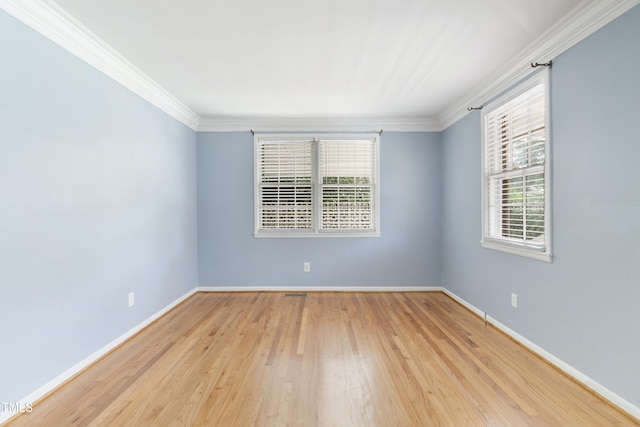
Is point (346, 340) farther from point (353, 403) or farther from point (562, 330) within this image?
point (562, 330)

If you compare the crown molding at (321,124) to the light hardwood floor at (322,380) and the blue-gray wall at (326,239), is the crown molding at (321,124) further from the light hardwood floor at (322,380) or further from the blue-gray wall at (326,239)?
the light hardwood floor at (322,380)

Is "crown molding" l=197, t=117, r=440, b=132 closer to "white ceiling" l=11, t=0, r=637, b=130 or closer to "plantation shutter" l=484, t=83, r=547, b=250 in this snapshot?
"white ceiling" l=11, t=0, r=637, b=130

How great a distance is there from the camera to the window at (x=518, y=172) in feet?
7.68

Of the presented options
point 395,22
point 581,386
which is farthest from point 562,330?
point 395,22

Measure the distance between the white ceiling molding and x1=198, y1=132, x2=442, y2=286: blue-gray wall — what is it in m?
1.31

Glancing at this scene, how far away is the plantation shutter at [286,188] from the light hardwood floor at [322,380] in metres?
1.57

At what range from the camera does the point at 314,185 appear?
14.0ft

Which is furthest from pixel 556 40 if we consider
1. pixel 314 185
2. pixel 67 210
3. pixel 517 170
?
pixel 67 210

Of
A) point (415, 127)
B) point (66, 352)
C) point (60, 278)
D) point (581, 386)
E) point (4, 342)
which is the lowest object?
point (581, 386)

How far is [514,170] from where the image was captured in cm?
267

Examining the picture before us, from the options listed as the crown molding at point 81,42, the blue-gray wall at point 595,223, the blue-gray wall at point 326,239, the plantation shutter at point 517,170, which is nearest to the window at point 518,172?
the plantation shutter at point 517,170

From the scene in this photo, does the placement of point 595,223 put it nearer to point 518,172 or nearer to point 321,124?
point 518,172

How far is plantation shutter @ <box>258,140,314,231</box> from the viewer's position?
426cm

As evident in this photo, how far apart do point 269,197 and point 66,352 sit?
9.10ft
